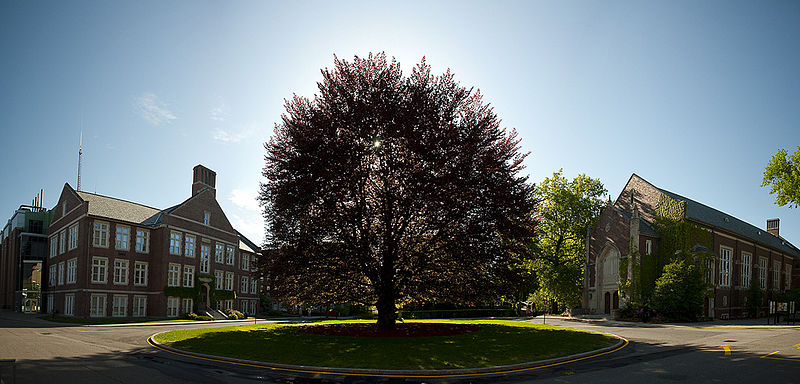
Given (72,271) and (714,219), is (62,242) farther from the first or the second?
(714,219)

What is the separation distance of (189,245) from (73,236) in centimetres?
1027

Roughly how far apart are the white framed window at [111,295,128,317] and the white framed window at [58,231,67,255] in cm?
819

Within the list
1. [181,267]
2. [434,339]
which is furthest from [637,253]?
[181,267]

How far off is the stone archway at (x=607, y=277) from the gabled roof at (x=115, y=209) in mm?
45766

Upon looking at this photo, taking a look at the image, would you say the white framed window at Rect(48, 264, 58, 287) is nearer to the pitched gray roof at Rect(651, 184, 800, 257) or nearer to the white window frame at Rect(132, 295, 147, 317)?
the white window frame at Rect(132, 295, 147, 317)

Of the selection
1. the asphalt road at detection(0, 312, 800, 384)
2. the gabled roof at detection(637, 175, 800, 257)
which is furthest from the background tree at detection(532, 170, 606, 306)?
the asphalt road at detection(0, 312, 800, 384)

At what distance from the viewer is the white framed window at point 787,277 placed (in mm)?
63100

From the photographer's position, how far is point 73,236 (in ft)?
148

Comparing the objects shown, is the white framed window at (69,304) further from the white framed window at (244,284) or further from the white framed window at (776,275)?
the white framed window at (776,275)

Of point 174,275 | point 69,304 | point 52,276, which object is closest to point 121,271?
point 174,275

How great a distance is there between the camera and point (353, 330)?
2288cm

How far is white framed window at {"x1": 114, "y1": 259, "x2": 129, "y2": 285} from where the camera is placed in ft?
145

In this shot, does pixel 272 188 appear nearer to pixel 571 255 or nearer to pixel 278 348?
pixel 278 348

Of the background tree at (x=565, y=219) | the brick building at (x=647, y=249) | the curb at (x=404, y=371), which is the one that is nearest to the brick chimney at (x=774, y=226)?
the brick building at (x=647, y=249)
